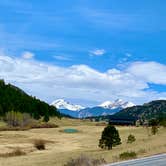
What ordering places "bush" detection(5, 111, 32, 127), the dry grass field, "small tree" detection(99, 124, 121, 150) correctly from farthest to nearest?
"bush" detection(5, 111, 32, 127) < "small tree" detection(99, 124, 121, 150) < the dry grass field

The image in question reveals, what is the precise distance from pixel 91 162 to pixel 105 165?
1030 mm

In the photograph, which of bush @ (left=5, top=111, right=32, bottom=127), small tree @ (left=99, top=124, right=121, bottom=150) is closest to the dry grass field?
small tree @ (left=99, top=124, right=121, bottom=150)

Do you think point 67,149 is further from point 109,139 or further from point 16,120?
point 16,120

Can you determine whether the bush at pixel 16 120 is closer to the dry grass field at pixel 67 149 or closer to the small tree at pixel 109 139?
the dry grass field at pixel 67 149

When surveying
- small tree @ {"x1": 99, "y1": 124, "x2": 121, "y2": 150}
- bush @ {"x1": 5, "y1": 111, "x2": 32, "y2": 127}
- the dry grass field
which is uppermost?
bush @ {"x1": 5, "y1": 111, "x2": 32, "y2": 127}

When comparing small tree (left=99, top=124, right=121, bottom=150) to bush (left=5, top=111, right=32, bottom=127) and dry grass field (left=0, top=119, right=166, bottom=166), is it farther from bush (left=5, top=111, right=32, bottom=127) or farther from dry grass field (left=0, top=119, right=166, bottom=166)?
bush (left=5, top=111, right=32, bottom=127)

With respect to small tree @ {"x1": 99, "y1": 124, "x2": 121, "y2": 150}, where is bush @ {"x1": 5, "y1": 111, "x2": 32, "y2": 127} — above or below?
above

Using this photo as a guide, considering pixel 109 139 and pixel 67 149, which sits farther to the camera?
pixel 67 149

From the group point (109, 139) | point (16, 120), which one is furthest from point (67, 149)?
point (16, 120)

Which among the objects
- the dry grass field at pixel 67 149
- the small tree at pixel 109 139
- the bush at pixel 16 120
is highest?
the bush at pixel 16 120

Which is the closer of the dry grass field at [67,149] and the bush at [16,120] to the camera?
the dry grass field at [67,149]

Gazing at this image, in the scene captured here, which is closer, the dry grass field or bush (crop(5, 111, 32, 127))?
the dry grass field

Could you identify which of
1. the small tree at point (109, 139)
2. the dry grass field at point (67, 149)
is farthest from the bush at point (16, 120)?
the small tree at point (109, 139)

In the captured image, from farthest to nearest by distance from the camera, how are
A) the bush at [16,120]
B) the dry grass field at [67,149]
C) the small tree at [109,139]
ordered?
the bush at [16,120], the small tree at [109,139], the dry grass field at [67,149]
